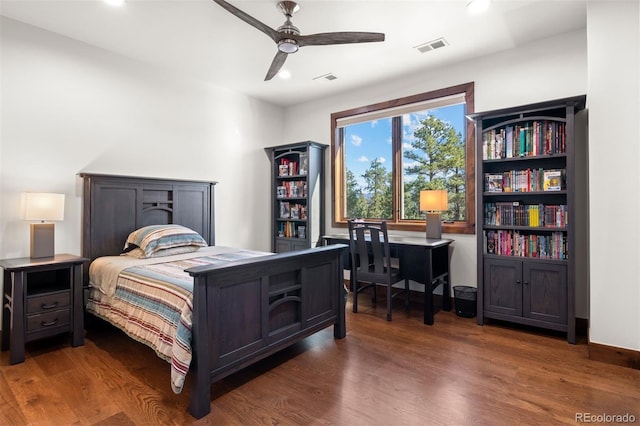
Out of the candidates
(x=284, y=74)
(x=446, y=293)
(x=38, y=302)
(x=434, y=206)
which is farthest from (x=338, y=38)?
(x=38, y=302)

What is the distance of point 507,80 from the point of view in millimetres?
3568

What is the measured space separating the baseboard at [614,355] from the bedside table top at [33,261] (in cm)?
412

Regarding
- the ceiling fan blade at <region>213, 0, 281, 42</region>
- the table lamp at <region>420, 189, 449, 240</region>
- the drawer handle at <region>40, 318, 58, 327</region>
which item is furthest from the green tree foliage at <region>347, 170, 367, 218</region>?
the drawer handle at <region>40, 318, 58, 327</region>

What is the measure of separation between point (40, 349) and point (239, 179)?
286cm

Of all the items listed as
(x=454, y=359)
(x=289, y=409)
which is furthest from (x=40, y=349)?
(x=454, y=359)

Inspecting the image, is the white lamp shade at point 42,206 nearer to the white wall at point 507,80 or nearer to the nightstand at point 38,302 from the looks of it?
the nightstand at point 38,302

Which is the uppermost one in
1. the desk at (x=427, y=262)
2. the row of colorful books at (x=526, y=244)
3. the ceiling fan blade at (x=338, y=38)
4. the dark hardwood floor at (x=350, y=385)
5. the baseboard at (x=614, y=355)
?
Result: the ceiling fan blade at (x=338, y=38)

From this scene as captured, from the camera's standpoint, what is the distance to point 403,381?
2.28m

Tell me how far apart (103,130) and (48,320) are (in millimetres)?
1879

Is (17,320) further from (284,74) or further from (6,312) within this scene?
(284,74)

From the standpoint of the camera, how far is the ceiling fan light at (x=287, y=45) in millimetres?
2582

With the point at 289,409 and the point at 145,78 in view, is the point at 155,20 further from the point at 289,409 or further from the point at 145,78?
the point at 289,409

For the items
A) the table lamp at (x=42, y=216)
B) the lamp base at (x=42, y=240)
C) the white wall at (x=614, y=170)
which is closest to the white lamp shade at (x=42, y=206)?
the table lamp at (x=42, y=216)

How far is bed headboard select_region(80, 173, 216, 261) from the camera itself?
3324mm
